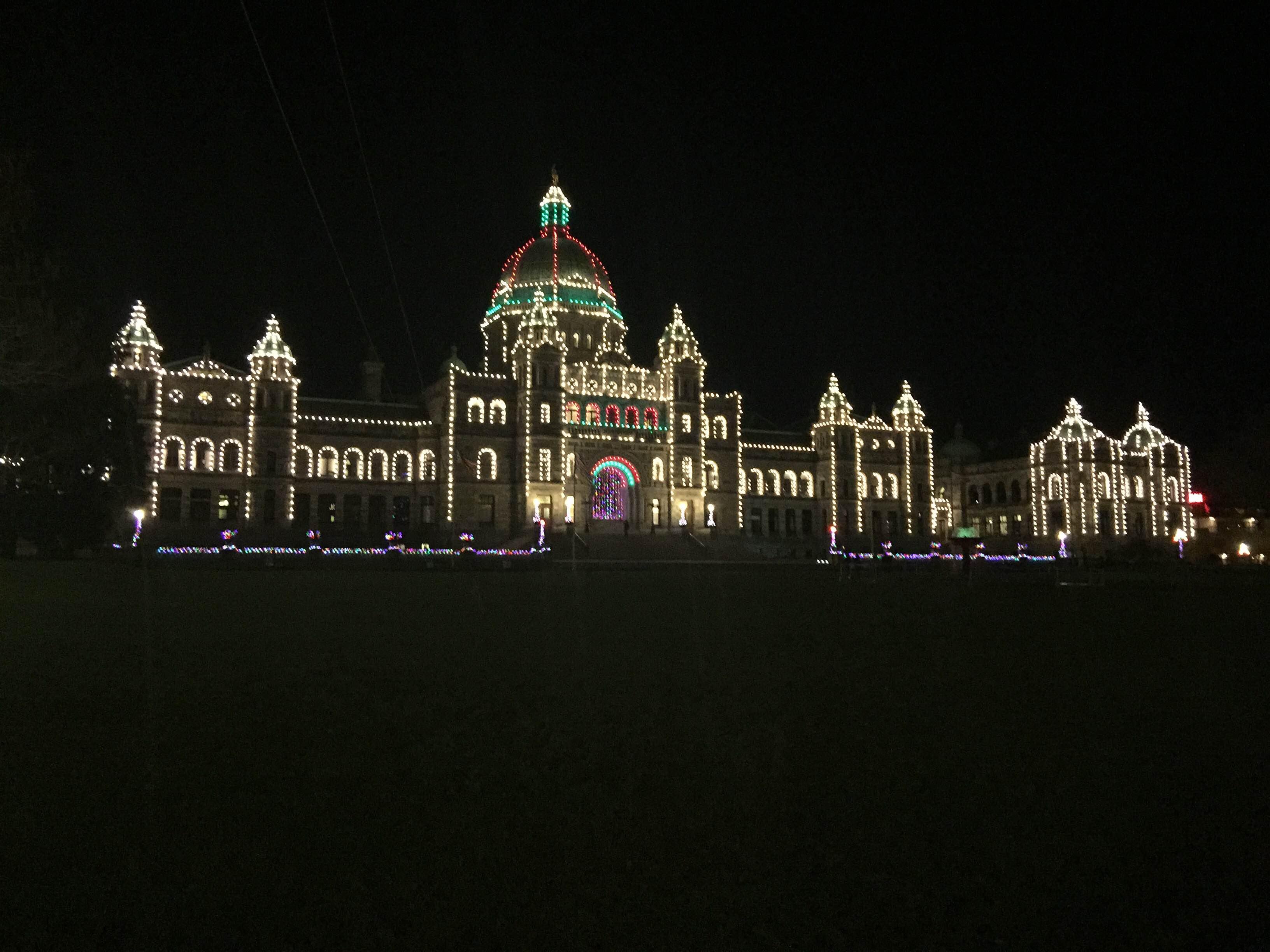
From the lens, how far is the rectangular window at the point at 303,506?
73812mm

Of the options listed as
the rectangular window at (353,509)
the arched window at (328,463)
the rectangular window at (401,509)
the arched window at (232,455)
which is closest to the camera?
the arched window at (232,455)

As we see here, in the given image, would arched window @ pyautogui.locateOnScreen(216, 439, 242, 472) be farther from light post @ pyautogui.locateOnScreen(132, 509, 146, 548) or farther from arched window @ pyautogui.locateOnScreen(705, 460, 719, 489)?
arched window @ pyautogui.locateOnScreen(705, 460, 719, 489)

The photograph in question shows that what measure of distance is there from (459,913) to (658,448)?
2890 inches

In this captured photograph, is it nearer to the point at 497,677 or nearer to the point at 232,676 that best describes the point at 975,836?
the point at 497,677

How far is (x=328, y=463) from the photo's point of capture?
75062 mm

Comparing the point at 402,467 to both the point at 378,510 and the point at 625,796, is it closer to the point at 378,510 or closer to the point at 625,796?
the point at 378,510

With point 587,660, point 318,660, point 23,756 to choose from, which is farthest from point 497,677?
point 23,756

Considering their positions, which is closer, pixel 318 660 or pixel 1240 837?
pixel 1240 837

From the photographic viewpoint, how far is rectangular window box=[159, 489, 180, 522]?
228ft

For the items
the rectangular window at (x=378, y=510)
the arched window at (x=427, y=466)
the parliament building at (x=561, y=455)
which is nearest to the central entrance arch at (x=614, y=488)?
the parliament building at (x=561, y=455)

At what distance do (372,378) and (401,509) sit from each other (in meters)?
17.0

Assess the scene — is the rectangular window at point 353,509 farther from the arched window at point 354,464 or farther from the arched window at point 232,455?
the arched window at point 232,455

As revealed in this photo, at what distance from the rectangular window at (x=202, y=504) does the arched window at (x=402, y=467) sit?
1297 cm

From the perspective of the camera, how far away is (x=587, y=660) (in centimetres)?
1390
